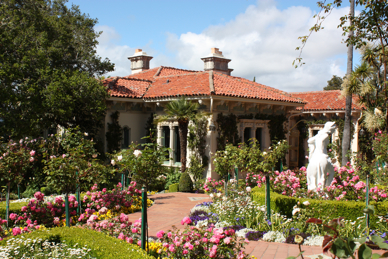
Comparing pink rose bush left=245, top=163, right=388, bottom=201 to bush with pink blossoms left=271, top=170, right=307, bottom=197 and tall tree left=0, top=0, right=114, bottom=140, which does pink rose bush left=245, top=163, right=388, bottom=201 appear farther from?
tall tree left=0, top=0, right=114, bottom=140

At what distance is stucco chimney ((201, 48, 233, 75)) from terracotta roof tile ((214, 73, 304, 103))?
4973mm

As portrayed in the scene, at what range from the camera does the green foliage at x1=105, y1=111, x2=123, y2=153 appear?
17.2 m

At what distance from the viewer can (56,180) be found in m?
7.87

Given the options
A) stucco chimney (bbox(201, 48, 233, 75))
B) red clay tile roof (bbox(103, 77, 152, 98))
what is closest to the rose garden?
red clay tile roof (bbox(103, 77, 152, 98))

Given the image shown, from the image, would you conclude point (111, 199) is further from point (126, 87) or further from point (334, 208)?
point (126, 87)

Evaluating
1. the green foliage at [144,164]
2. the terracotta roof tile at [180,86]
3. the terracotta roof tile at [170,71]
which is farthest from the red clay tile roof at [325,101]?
the green foliage at [144,164]

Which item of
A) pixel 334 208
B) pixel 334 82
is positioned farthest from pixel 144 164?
pixel 334 82

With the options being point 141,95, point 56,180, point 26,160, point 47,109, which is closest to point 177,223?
point 56,180

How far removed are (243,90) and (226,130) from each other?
228 cm

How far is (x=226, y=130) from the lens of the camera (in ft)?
53.5

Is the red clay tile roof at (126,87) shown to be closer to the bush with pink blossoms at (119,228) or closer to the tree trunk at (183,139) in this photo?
the tree trunk at (183,139)

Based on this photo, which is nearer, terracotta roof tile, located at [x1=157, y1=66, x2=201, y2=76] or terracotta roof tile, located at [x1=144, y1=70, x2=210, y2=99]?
terracotta roof tile, located at [x1=144, y1=70, x2=210, y2=99]

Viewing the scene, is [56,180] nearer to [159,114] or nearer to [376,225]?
[376,225]

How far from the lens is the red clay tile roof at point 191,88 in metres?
16.2
